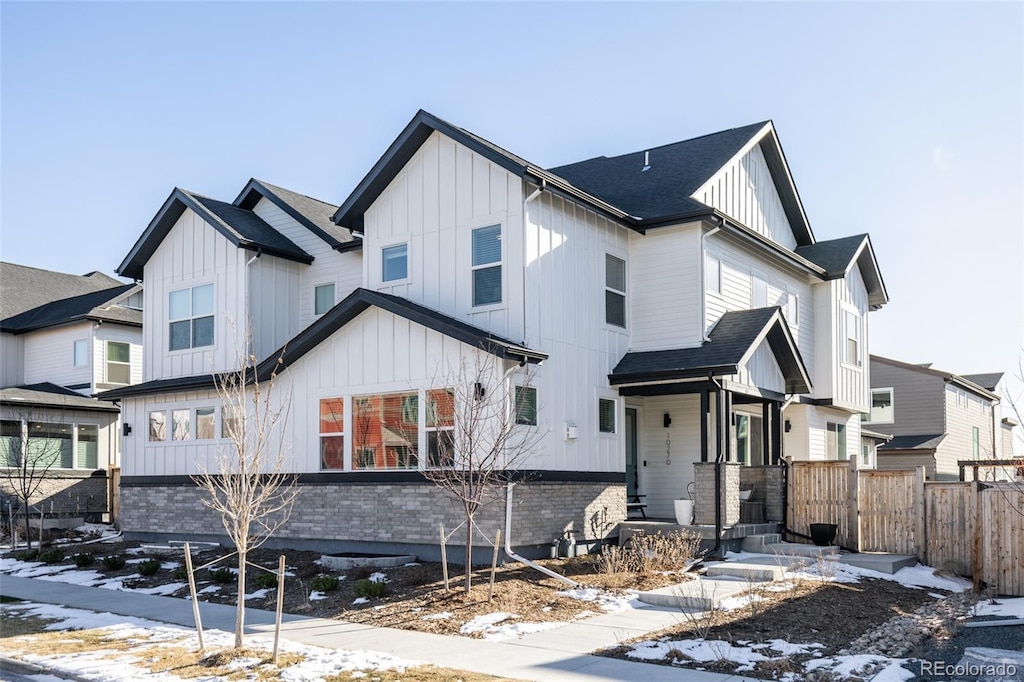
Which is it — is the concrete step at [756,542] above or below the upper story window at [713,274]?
→ below

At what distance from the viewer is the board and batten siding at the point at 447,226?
16.7 m

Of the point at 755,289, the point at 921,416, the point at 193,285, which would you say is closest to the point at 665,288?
the point at 755,289

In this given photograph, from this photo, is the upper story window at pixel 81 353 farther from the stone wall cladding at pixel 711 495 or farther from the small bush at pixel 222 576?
the stone wall cladding at pixel 711 495

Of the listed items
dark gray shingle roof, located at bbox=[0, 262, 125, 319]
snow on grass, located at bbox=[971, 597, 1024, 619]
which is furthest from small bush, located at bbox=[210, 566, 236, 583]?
dark gray shingle roof, located at bbox=[0, 262, 125, 319]

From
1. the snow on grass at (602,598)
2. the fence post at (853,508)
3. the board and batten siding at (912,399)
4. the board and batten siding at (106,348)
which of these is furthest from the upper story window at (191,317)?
the board and batten siding at (912,399)

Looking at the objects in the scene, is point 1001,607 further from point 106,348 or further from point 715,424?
point 106,348

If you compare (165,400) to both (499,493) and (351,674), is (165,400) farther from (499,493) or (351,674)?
(351,674)

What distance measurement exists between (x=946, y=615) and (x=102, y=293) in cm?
3015

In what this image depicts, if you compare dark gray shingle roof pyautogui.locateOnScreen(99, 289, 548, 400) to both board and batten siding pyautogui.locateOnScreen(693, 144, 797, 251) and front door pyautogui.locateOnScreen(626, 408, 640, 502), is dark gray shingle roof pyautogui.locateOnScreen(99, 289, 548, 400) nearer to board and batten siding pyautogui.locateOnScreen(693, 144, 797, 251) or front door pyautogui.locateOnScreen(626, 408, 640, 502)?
front door pyautogui.locateOnScreen(626, 408, 640, 502)

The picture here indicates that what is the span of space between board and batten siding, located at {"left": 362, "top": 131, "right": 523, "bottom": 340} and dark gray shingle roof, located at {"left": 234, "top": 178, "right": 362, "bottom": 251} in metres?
3.16

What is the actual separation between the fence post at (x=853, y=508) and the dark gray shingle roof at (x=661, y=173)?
5.80 metres

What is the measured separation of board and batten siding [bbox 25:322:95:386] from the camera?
3169cm

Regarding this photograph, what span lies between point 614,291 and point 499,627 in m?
9.08

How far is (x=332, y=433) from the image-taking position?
17.9m
